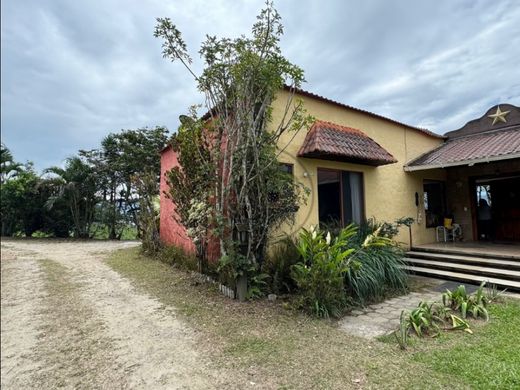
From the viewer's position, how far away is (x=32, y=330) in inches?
163

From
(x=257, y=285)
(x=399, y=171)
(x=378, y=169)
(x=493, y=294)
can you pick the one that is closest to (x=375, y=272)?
(x=493, y=294)

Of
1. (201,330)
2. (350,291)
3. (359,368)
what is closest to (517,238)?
(350,291)

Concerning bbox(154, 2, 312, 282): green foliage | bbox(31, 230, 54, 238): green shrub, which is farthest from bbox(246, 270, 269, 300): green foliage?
bbox(31, 230, 54, 238): green shrub

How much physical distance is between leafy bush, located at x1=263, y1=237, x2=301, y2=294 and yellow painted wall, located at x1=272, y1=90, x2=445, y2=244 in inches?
18.2

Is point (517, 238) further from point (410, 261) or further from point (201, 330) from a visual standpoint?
point (201, 330)

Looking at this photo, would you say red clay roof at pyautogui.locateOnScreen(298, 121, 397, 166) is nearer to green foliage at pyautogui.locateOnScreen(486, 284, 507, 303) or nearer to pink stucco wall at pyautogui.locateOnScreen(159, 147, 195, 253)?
green foliage at pyautogui.locateOnScreen(486, 284, 507, 303)

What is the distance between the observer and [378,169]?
1036 centimetres

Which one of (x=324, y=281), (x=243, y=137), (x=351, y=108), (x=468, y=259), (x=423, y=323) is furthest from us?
(x=351, y=108)

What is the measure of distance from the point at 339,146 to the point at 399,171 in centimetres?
425

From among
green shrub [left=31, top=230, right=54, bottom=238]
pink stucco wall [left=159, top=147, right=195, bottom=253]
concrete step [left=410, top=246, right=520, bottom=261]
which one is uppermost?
pink stucco wall [left=159, top=147, right=195, bottom=253]

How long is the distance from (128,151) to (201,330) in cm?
1702

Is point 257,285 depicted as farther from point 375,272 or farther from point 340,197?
point 340,197

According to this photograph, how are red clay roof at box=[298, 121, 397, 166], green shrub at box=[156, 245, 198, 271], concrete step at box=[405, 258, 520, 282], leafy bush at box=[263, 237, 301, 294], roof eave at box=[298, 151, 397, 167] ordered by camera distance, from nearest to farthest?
leafy bush at box=[263, 237, 301, 294], concrete step at box=[405, 258, 520, 282], red clay roof at box=[298, 121, 397, 166], roof eave at box=[298, 151, 397, 167], green shrub at box=[156, 245, 198, 271]

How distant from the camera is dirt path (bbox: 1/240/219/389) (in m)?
2.46
